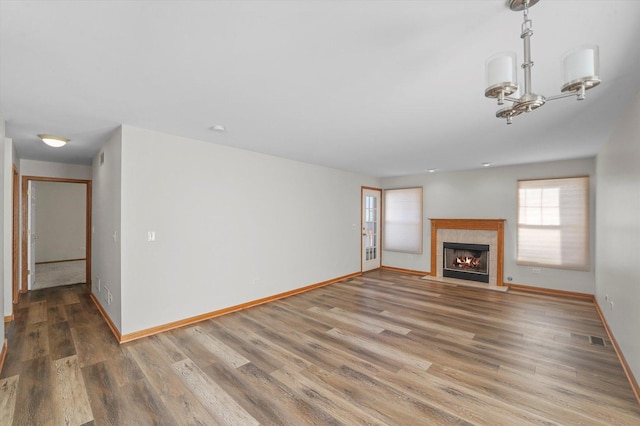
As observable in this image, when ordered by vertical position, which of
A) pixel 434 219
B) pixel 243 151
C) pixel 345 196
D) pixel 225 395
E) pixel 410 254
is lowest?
pixel 225 395

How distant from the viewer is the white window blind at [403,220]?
273 inches

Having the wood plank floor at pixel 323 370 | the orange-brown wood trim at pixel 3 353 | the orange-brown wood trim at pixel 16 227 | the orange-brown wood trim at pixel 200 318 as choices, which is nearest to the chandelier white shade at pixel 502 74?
the wood plank floor at pixel 323 370

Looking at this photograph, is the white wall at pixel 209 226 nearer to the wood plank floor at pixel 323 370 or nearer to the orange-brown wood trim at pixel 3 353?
the wood plank floor at pixel 323 370

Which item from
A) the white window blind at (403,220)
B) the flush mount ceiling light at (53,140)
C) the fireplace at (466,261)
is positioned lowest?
the fireplace at (466,261)

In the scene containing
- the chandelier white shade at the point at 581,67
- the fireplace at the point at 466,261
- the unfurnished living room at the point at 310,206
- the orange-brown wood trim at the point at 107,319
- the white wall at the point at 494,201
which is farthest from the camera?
the fireplace at the point at 466,261

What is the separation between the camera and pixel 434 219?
259 inches

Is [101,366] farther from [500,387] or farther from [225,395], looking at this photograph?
[500,387]

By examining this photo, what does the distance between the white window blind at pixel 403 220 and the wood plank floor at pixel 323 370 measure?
2.88 metres

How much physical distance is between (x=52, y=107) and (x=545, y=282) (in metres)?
7.58

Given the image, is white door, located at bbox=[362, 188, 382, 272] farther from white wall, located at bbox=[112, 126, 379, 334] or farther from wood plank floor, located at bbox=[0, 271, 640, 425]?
wood plank floor, located at bbox=[0, 271, 640, 425]

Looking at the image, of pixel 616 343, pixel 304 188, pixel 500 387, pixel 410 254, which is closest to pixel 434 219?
pixel 410 254

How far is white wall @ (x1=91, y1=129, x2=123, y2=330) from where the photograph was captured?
10.9 feet

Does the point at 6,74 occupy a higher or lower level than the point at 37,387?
higher

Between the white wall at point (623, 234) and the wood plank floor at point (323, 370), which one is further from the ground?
the white wall at point (623, 234)
